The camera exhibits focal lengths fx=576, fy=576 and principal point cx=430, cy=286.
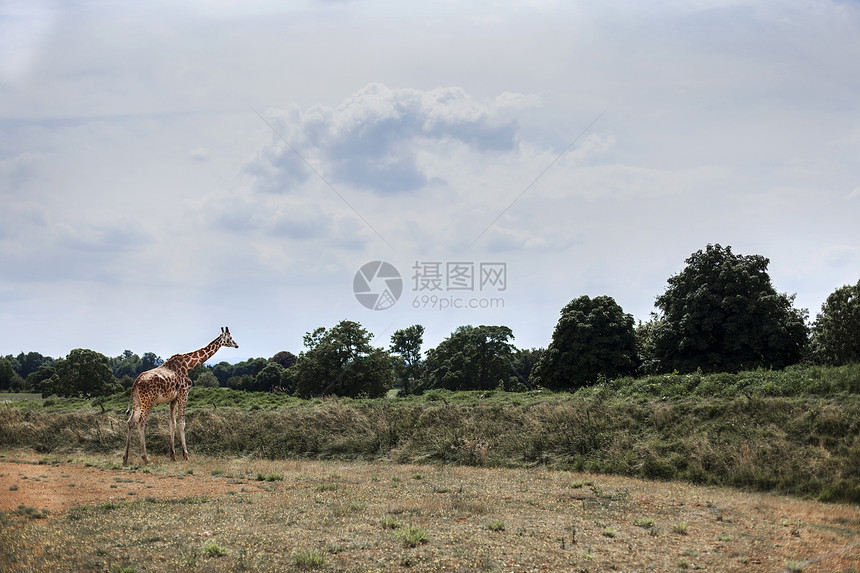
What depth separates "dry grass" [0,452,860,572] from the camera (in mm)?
8891

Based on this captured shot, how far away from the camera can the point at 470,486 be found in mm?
16328

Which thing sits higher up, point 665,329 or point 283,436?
point 665,329

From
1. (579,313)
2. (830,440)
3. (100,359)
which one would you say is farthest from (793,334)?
(100,359)

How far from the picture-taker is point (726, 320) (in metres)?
38.7

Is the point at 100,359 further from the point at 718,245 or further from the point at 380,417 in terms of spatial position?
the point at 718,245

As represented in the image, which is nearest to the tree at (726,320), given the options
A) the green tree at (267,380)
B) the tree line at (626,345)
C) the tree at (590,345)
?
the tree line at (626,345)

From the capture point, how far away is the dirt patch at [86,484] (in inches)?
525

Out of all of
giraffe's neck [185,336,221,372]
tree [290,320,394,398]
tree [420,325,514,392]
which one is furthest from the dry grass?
tree [420,325,514,392]

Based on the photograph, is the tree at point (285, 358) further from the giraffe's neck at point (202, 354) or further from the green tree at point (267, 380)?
the giraffe's neck at point (202, 354)

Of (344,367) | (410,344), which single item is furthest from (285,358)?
(344,367)

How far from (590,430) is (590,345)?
24537 millimetres

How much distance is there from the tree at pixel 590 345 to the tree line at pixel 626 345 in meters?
0.08

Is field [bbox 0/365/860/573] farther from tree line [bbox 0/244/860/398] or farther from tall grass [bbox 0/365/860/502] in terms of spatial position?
tree line [bbox 0/244/860/398]

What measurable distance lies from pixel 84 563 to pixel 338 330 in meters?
46.1
